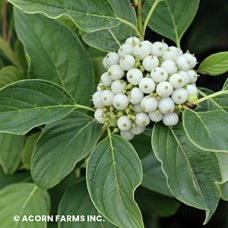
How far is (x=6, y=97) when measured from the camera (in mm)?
986

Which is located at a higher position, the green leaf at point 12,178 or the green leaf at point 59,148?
the green leaf at point 59,148

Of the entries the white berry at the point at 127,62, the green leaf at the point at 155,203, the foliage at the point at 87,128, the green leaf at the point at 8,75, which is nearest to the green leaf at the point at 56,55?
the foliage at the point at 87,128

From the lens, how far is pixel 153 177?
1.43 metres

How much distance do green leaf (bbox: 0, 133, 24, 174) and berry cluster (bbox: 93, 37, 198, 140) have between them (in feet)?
1.33

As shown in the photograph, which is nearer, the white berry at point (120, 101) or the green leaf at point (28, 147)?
the white berry at point (120, 101)

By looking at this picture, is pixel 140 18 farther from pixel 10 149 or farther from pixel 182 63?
pixel 10 149

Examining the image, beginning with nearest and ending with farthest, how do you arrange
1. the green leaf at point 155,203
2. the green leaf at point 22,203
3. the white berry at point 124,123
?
the white berry at point 124,123 < the green leaf at point 22,203 < the green leaf at point 155,203

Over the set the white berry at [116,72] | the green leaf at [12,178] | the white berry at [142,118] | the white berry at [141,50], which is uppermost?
the white berry at [141,50]

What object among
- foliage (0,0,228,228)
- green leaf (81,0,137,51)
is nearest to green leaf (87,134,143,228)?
foliage (0,0,228,228)

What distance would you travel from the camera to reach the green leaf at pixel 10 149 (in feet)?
4.42

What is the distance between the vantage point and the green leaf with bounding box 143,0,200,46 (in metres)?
1.15

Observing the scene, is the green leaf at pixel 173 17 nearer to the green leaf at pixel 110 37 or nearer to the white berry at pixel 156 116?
the green leaf at pixel 110 37

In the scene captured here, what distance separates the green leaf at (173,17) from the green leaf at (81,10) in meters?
0.19

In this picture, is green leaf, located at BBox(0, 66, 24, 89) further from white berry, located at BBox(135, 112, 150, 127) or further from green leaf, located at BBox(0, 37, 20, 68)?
white berry, located at BBox(135, 112, 150, 127)
